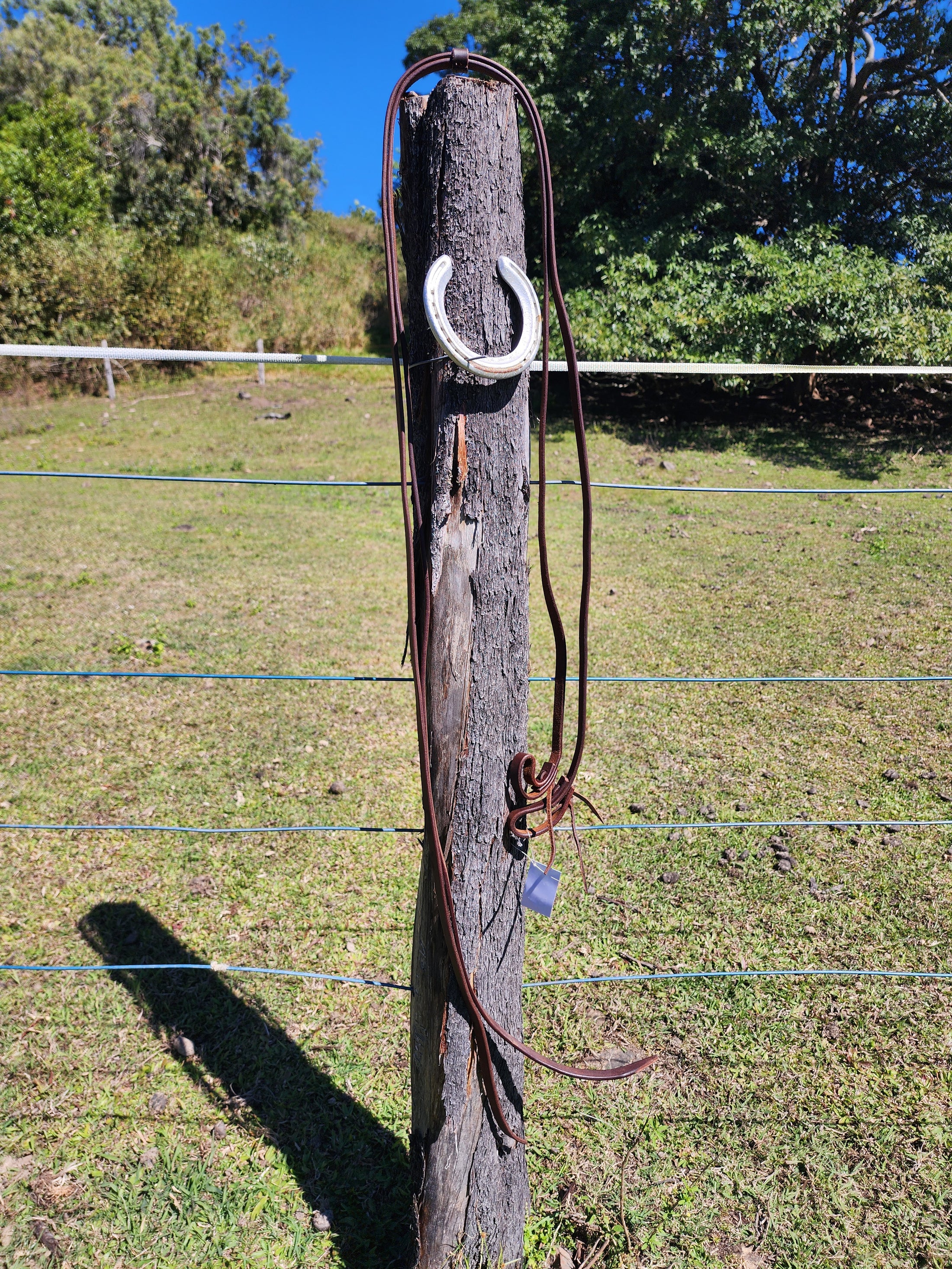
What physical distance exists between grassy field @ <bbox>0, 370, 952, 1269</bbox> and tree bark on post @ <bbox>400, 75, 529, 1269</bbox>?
36 centimetres

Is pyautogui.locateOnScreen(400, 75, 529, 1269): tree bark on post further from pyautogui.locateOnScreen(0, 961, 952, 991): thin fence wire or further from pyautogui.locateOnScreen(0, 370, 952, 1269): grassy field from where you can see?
pyautogui.locateOnScreen(0, 961, 952, 991): thin fence wire

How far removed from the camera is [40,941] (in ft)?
8.95

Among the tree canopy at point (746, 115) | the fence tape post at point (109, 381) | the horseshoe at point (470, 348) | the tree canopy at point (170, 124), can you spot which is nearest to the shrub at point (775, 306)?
the tree canopy at point (746, 115)

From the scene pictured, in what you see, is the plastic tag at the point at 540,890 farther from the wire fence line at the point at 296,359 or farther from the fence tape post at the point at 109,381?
the fence tape post at the point at 109,381

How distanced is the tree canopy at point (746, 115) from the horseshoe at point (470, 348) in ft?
36.5

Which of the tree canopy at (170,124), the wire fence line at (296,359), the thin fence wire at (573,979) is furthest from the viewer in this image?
the tree canopy at (170,124)

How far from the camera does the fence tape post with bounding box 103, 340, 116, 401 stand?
550 inches

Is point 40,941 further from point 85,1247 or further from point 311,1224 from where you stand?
point 311,1224

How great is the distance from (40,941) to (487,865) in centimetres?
185

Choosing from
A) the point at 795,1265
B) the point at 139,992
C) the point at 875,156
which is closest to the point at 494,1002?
the point at 795,1265

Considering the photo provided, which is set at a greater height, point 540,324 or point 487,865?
point 540,324

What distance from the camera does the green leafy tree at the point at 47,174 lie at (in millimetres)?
16859

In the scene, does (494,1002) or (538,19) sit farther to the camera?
(538,19)

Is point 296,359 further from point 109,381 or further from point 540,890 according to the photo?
point 109,381
